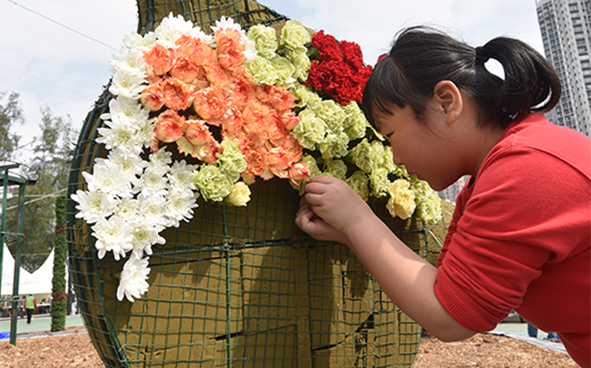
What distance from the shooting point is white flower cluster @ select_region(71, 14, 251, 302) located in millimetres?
1360

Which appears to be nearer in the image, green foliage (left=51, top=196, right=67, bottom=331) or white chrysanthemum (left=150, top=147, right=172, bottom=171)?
white chrysanthemum (left=150, top=147, right=172, bottom=171)

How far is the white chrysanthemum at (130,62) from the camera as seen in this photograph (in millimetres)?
1437

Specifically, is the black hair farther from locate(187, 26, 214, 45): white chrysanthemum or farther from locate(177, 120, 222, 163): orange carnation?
locate(187, 26, 214, 45): white chrysanthemum

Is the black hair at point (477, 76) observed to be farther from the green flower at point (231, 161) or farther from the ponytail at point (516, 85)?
the green flower at point (231, 161)

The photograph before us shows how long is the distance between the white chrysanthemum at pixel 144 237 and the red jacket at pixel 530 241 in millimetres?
898

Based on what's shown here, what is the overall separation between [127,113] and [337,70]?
901 millimetres

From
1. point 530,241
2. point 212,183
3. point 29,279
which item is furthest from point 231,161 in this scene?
point 29,279

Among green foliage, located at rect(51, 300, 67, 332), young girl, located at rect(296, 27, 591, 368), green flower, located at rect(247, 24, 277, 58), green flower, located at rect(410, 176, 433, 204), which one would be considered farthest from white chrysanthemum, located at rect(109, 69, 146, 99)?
green foliage, located at rect(51, 300, 67, 332)

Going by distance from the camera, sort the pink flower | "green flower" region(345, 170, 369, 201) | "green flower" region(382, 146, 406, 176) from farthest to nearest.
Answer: "green flower" region(382, 146, 406, 176)
"green flower" region(345, 170, 369, 201)
the pink flower

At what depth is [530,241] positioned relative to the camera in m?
0.89

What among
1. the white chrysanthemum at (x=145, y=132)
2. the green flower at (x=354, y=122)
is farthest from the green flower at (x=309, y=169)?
the white chrysanthemum at (x=145, y=132)

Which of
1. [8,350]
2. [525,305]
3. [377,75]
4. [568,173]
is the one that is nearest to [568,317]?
[525,305]

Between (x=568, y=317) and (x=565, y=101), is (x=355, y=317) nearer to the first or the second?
(x=568, y=317)

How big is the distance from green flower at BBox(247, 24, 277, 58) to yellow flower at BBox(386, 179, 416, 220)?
0.80 m
